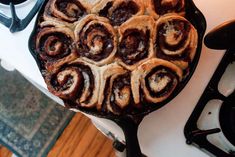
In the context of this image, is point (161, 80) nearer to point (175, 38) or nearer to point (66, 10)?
point (175, 38)

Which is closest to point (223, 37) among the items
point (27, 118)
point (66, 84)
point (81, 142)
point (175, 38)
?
point (175, 38)

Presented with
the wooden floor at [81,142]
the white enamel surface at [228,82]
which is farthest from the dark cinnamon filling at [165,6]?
the wooden floor at [81,142]

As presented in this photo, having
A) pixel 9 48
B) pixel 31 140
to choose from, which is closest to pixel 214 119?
pixel 9 48

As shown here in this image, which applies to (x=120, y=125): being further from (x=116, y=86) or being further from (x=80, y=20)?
(x=80, y=20)

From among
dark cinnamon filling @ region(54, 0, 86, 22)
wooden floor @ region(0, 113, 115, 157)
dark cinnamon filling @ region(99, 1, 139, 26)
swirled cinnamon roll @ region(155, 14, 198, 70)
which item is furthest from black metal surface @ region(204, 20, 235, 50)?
wooden floor @ region(0, 113, 115, 157)

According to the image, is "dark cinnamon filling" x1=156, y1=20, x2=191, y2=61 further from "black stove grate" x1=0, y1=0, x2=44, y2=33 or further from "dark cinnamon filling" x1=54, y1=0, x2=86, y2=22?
"black stove grate" x1=0, y1=0, x2=44, y2=33
